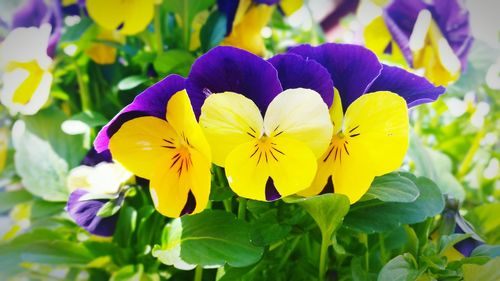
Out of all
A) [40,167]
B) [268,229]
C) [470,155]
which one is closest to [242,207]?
[268,229]

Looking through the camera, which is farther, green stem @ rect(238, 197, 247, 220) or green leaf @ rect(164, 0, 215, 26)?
green leaf @ rect(164, 0, 215, 26)

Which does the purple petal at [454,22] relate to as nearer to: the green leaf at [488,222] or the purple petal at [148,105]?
the green leaf at [488,222]

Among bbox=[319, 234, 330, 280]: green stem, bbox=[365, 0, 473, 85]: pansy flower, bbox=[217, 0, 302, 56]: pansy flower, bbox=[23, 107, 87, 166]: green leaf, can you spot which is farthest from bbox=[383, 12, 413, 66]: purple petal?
bbox=[23, 107, 87, 166]: green leaf

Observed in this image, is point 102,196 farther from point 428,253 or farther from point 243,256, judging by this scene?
point 428,253

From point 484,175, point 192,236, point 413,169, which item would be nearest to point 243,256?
point 192,236

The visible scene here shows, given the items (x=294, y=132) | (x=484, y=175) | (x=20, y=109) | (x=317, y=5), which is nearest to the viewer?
(x=294, y=132)

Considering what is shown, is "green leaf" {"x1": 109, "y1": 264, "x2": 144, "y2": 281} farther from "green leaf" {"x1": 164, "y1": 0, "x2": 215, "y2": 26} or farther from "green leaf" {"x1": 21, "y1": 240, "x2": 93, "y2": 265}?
"green leaf" {"x1": 164, "y1": 0, "x2": 215, "y2": 26}

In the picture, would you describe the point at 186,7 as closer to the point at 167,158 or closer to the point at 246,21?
the point at 246,21
